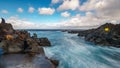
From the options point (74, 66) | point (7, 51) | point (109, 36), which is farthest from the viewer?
point (109, 36)

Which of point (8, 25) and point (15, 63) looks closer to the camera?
point (15, 63)

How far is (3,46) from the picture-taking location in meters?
36.5

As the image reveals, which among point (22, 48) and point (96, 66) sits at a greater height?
point (22, 48)

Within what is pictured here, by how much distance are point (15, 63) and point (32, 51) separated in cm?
1035

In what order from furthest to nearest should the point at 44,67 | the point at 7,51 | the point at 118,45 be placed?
the point at 118,45 → the point at 7,51 → the point at 44,67

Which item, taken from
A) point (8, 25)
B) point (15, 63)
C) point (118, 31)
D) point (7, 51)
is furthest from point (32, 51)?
point (118, 31)

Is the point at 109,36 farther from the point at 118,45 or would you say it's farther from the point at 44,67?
the point at 44,67

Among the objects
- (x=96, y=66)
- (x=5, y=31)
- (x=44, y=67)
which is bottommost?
(x=96, y=66)

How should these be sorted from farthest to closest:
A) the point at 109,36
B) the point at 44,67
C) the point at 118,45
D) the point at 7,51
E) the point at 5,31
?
the point at 109,36 < the point at 118,45 < the point at 5,31 < the point at 7,51 < the point at 44,67

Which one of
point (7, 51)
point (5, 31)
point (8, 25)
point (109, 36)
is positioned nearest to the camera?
point (7, 51)

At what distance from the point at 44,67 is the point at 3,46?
17161 millimetres

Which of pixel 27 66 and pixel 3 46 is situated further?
pixel 3 46

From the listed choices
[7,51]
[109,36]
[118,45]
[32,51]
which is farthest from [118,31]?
[7,51]

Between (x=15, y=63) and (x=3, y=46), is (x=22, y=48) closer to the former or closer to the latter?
(x=3, y=46)
